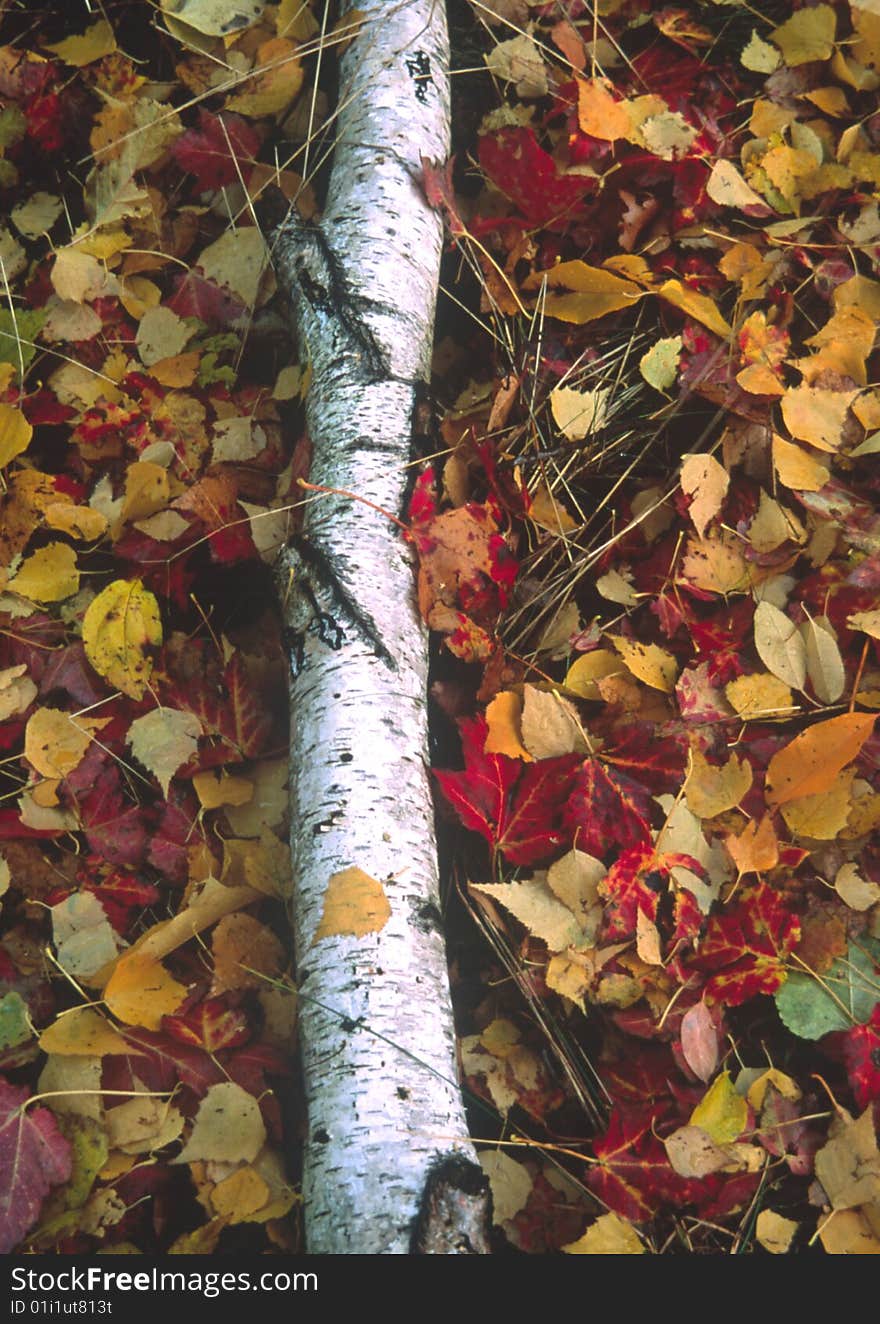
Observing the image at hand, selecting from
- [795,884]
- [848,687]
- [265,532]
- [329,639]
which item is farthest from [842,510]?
[265,532]

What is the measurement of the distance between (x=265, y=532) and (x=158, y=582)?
0.22 meters

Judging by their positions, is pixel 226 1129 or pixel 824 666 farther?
pixel 824 666

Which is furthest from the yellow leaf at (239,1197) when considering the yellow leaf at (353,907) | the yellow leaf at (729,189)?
the yellow leaf at (729,189)

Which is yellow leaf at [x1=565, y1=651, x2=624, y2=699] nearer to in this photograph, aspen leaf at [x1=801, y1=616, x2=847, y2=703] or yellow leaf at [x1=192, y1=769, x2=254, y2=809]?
aspen leaf at [x1=801, y1=616, x2=847, y2=703]

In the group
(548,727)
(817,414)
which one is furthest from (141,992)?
(817,414)

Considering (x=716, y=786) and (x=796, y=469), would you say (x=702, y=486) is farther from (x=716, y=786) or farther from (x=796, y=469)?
(x=716, y=786)

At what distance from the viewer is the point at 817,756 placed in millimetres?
1301

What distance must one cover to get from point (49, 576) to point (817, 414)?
1.35 metres

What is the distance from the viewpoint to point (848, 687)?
1.40m

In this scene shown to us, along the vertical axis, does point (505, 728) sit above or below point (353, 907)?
above

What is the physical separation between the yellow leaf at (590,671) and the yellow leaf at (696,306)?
64 centimetres

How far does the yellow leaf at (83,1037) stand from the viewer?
1268mm

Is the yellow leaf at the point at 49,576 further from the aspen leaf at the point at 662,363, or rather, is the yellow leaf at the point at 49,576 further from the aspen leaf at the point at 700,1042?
the aspen leaf at the point at 700,1042

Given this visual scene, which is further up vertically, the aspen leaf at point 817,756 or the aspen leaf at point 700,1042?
the aspen leaf at point 817,756
